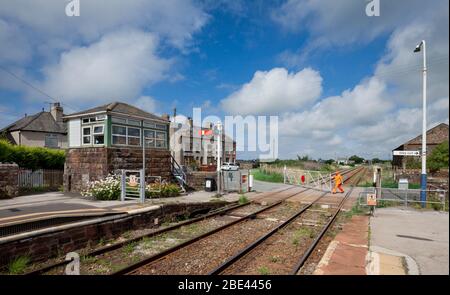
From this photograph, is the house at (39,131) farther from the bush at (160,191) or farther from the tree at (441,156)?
the tree at (441,156)

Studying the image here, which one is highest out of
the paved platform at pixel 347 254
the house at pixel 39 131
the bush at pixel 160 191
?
the house at pixel 39 131

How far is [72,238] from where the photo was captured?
7254 millimetres

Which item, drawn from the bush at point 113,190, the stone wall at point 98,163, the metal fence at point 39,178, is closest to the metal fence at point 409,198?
the bush at point 113,190

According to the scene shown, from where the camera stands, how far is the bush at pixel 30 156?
18.0 m

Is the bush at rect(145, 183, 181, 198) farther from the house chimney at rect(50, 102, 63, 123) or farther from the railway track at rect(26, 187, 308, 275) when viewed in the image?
the house chimney at rect(50, 102, 63, 123)

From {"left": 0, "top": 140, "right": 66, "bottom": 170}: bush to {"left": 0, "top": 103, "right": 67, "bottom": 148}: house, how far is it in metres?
11.3

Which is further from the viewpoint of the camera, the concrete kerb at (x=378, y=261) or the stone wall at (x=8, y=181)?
the stone wall at (x=8, y=181)

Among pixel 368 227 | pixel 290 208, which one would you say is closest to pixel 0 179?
pixel 290 208

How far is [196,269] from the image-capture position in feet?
19.9

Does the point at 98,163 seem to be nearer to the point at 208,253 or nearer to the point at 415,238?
the point at 208,253

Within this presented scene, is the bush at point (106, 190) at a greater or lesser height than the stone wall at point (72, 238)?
greater

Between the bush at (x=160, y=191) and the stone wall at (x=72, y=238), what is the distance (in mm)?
2996

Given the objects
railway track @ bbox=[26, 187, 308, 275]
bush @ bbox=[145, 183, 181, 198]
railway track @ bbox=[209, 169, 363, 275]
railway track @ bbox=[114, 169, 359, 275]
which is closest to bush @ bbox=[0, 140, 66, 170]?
bush @ bbox=[145, 183, 181, 198]
